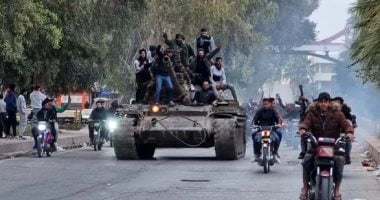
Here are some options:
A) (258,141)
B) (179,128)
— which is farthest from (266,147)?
(179,128)

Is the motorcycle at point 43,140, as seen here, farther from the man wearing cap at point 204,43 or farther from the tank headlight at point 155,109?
the man wearing cap at point 204,43

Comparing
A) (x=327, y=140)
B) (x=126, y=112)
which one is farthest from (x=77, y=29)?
(x=327, y=140)

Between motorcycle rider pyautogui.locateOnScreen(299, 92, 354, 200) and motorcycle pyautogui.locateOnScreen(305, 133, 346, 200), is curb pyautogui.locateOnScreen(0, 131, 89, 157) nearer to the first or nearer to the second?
motorcycle rider pyautogui.locateOnScreen(299, 92, 354, 200)

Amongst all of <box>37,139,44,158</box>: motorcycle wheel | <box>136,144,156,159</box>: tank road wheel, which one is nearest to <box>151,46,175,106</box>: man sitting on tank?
<box>136,144,156,159</box>: tank road wheel

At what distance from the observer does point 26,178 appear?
17.8 m

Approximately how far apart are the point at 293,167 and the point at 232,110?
110 inches

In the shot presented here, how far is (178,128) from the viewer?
2333cm

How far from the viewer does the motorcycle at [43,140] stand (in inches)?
957

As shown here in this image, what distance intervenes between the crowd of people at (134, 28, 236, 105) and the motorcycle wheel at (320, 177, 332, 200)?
39.1 feet

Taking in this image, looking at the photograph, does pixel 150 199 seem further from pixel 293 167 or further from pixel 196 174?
pixel 293 167

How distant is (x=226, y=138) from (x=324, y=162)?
1056 cm

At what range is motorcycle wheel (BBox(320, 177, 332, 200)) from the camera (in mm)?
12415

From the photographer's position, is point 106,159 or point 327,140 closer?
point 327,140

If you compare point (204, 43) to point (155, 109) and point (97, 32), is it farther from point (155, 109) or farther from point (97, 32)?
point (97, 32)
